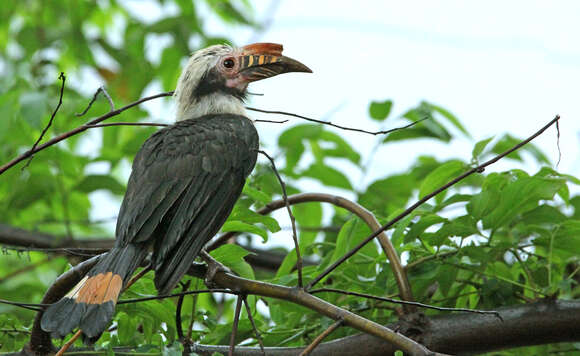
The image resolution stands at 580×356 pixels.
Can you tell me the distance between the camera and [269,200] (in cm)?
236

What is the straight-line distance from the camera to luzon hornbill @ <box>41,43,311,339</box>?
6.03 ft

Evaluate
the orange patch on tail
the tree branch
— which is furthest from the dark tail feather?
the tree branch

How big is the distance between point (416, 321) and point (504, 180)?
52 centimetres

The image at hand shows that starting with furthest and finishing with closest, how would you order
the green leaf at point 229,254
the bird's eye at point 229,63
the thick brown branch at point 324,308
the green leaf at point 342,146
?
the green leaf at point 342,146 < the bird's eye at point 229,63 < the green leaf at point 229,254 < the thick brown branch at point 324,308

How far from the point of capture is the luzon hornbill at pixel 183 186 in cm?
184

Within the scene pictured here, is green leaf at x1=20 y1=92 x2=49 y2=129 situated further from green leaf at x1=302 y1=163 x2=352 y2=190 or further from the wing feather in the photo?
green leaf at x1=302 y1=163 x2=352 y2=190

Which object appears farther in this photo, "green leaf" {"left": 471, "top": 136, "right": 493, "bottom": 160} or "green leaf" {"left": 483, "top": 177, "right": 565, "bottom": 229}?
"green leaf" {"left": 471, "top": 136, "right": 493, "bottom": 160}

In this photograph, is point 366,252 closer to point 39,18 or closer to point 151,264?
point 151,264

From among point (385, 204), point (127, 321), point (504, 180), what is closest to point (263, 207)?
point (127, 321)

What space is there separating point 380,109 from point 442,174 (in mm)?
962

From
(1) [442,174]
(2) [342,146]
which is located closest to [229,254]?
(1) [442,174]

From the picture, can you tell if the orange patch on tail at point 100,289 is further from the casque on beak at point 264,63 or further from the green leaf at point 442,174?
the casque on beak at point 264,63

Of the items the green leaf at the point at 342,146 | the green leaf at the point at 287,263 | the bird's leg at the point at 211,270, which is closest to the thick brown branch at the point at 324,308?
the bird's leg at the point at 211,270

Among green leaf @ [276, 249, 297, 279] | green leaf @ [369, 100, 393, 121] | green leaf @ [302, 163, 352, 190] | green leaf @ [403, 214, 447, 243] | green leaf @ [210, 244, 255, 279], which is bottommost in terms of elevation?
green leaf @ [276, 249, 297, 279]
